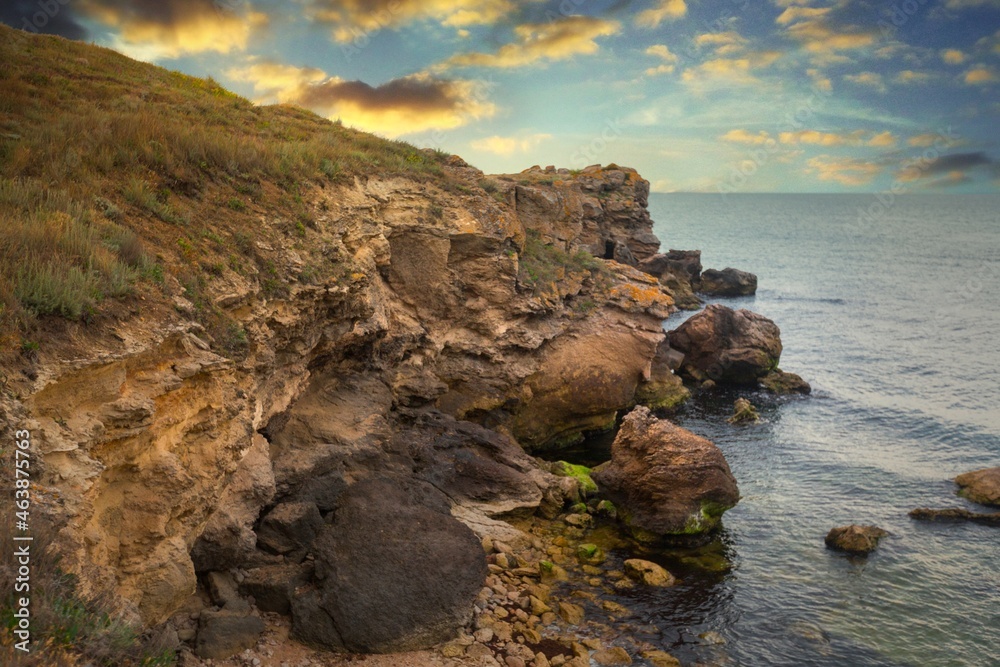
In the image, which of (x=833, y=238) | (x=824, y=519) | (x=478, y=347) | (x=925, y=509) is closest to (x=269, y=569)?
(x=478, y=347)

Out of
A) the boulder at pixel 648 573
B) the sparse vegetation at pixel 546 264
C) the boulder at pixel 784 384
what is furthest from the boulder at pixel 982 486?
the sparse vegetation at pixel 546 264

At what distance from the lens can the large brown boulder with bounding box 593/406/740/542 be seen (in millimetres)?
18625

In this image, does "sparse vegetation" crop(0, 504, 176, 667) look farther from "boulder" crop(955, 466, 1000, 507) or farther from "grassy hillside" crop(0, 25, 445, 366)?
"boulder" crop(955, 466, 1000, 507)

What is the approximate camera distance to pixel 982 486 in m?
21.4

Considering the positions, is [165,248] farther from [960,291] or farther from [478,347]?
[960,291]

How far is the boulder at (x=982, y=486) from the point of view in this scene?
2105cm

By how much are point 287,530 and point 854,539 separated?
51.9ft

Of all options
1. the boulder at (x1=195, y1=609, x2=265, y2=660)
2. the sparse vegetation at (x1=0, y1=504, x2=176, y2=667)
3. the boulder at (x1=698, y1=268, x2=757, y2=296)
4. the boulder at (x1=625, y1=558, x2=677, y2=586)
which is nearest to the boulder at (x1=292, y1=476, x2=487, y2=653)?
the boulder at (x1=195, y1=609, x2=265, y2=660)

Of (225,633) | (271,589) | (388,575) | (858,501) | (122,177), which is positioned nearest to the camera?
(225,633)

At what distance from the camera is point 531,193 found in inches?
1175

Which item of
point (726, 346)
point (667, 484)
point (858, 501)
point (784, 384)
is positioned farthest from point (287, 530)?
point (784, 384)

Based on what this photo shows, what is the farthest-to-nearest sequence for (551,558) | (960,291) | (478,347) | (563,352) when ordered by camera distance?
(960,291) < (563,352) < (478,347) < (551,558)

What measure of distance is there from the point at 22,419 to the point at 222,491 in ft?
15.6

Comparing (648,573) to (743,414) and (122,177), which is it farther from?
(122,177)
